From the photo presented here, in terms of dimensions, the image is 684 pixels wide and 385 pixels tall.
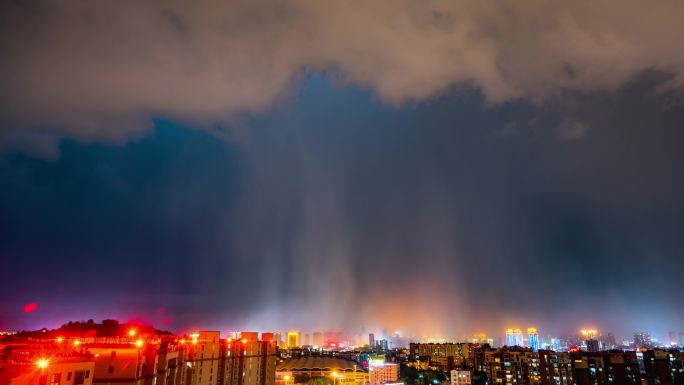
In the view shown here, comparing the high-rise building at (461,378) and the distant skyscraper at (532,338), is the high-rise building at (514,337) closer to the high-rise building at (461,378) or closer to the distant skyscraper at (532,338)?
the distant skyscraper at (532,338)

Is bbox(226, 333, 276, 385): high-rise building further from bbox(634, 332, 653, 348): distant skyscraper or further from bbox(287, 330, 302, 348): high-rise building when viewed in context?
bbox(634, 332, 653, 348): distant skyscraper

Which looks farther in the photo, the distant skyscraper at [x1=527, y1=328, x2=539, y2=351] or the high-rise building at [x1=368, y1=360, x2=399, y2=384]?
the distant skyscraper at [x1=527, y1=328, x2=539, y2=351]

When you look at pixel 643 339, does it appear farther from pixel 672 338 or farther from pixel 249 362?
pixel 249 362

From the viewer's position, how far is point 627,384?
40.8m

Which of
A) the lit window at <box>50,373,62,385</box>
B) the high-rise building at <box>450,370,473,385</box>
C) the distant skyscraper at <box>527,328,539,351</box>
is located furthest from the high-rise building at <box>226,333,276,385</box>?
the distant skyscraper at <box>527,328,539,351</box>

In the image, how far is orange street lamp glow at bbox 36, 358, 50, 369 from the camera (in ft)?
29.7

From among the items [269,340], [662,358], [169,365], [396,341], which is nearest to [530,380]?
[662,358]

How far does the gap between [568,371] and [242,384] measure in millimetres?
32553

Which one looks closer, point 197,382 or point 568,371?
point 197,382

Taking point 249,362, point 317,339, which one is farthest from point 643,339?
point 249,362

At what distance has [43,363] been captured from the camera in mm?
9172

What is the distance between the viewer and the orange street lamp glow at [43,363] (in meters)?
9.06

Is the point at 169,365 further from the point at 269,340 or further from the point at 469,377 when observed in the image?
the point at 469,377

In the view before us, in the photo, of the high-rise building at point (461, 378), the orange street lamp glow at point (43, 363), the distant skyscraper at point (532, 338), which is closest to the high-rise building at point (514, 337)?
the distant skyscraper at point (532, 338)
